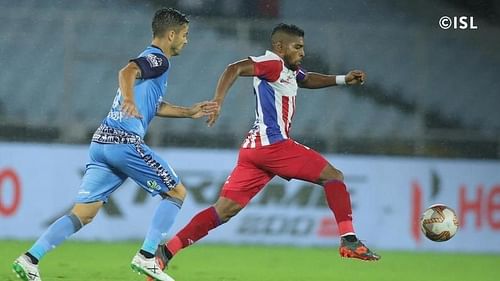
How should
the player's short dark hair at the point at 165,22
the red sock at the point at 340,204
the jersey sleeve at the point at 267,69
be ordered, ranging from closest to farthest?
the player's short dark hair at the point at 165,22 < the red sock at the point at 340,204 < the jersey sleeve at the point at 267,69

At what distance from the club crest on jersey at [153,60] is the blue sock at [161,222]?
0.92m

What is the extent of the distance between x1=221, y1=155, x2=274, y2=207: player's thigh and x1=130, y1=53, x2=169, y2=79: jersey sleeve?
47.9 inches

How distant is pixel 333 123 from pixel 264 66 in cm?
523

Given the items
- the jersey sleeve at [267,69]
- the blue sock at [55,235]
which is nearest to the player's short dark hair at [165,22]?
the jersey sleeve at [267,69]

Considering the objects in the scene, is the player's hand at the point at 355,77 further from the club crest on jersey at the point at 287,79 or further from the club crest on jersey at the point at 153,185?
the club crest on jersey at the point at 153,185

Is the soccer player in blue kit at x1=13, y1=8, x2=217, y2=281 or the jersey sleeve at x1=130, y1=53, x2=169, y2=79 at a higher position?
the jersey sleeve at x1=130, y1=53, x2=169, y2=79

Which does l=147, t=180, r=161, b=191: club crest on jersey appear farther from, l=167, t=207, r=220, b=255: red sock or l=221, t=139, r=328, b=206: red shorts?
l=221, t=139, r=328, b=206: red shorts

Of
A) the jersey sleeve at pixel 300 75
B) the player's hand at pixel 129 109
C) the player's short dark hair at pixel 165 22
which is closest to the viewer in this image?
the player's hand at pixel 129 109

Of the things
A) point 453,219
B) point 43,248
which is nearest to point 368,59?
point 453,219

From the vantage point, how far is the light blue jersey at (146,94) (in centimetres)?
745

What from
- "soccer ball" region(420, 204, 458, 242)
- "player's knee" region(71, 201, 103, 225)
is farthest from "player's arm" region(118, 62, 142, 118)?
"soccer ball" region(420, 204, 458, 242)

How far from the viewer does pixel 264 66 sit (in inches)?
325

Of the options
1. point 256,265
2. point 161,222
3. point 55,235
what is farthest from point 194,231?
point 256,265

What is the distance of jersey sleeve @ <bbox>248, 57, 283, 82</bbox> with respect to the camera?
8.23 m
